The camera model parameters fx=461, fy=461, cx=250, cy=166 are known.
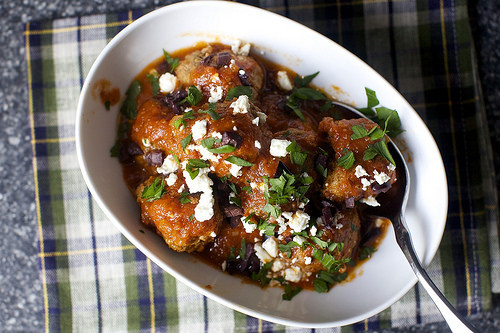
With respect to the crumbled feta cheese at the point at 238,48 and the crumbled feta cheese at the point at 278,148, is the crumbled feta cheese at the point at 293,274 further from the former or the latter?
the crumbled feta cheese at the point at 238,48

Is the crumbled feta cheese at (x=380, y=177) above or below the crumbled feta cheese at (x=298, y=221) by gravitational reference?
above

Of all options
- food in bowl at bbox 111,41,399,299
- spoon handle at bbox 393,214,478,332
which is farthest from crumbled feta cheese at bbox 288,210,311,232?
spoon handle at bbox 393,214,478,332

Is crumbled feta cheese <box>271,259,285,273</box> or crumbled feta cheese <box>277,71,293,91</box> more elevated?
crumbled feta cheese <box>277,71,293,91</box>

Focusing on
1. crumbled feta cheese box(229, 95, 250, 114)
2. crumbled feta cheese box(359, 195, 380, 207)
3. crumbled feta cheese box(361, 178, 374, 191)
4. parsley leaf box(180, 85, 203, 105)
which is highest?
parsley leaf box(180, 85, 203, 105)

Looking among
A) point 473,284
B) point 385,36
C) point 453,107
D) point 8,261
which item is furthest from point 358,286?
point 8,261

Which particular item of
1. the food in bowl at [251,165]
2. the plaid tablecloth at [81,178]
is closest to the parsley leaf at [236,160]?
the food in bowl at [251,165]

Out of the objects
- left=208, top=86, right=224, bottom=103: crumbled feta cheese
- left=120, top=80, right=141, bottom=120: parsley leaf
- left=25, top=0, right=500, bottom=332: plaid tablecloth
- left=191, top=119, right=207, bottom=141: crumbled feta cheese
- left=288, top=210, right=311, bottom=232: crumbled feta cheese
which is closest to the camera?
left=191, top=119, right=207, bottom=141: crumbled feta cheese

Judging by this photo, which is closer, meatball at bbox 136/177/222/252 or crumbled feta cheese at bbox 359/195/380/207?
meatball at bbox 136/177/222/252

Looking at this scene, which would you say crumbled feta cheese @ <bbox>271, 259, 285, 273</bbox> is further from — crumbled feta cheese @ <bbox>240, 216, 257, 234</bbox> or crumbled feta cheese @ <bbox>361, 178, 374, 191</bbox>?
crumbled feta cheese @ <bbox>361, 178, 374, 191</bbox>
